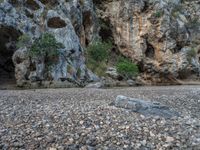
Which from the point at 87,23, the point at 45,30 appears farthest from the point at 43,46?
the point at 87,23

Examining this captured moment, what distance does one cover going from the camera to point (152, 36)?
63219 mm

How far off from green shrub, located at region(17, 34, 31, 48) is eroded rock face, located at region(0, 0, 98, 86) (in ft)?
2.25

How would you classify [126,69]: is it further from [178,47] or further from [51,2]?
[51,2]

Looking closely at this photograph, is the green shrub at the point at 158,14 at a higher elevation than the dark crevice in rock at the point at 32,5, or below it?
higher

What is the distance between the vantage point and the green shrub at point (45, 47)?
40.1 m

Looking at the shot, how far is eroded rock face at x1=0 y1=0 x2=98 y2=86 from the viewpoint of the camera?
41.1m

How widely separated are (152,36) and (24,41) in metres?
31.6

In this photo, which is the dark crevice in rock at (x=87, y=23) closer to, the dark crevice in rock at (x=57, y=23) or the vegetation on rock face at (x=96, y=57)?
the vegetation on rock face at (x=96, y=57)

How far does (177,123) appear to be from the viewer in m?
11.6

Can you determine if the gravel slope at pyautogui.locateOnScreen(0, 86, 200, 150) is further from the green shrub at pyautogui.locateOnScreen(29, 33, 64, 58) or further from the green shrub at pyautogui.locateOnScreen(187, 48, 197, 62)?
the green shrub at pyautogui.locateOnScreen(187, 48, 197, 62)

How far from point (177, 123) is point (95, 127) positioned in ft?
11.1

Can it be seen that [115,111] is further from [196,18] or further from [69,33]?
[196,18]

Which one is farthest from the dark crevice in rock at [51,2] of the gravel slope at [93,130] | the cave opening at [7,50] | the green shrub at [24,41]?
the gravel slope at [93,130]

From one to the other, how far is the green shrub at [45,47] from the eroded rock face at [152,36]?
26007 millimetres
